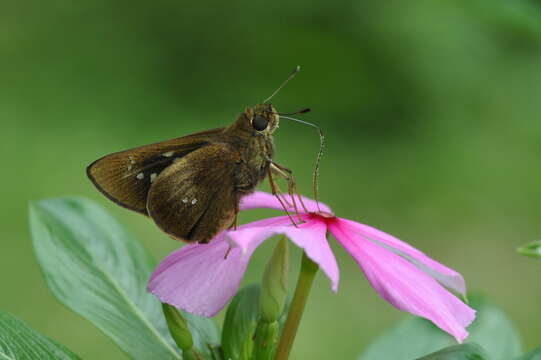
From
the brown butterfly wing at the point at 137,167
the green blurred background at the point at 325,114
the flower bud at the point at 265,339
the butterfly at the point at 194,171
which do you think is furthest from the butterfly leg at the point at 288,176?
the green blurred background at the point at 325,114

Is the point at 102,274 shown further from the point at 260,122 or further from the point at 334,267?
the point at 334,267

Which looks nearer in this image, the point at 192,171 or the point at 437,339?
the point at 192,171

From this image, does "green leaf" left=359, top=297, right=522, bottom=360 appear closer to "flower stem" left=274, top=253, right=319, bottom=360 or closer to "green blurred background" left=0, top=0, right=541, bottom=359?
"flower stem" left=274, top=253, right=319, bottom=360

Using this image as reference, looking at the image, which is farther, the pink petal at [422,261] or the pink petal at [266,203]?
the pink petal at [266,203]

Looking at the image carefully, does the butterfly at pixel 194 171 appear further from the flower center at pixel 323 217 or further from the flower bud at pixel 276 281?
the flower bud at pixel 276 281

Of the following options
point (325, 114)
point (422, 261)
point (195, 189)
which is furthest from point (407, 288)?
point (325, 114)

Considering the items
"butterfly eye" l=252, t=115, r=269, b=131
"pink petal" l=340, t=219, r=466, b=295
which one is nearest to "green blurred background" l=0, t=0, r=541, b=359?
"butterfly eye" l=252, t=115, r=269, b=131
